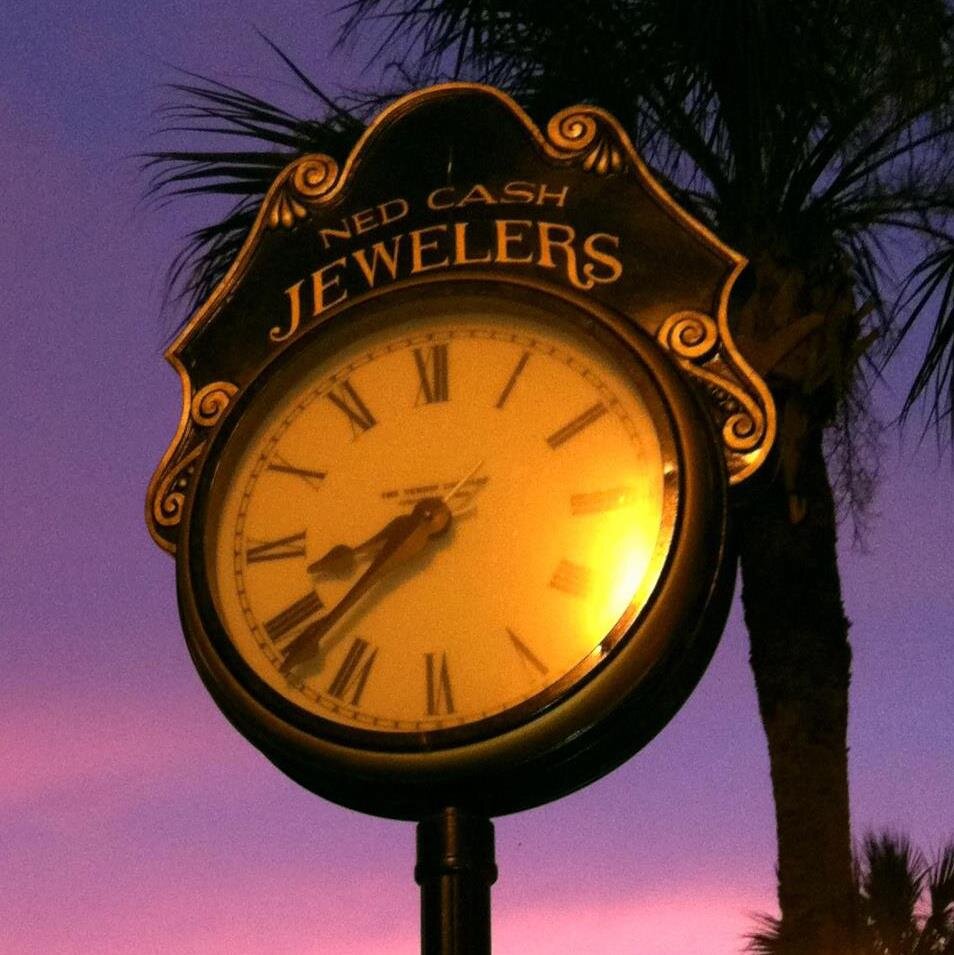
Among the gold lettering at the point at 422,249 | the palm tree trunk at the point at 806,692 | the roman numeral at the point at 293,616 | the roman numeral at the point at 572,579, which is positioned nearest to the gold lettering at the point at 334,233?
the gold lettering at the point at 422,249

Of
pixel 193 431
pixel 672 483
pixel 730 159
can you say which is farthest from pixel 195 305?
pixel 672 483

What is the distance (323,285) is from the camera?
3318mm

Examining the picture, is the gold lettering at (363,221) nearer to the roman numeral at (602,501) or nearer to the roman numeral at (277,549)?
the roman numeral at (277,549)

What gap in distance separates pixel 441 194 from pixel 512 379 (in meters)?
0.40

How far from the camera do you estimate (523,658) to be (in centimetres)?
279

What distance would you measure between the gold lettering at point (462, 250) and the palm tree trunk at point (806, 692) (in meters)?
3.71

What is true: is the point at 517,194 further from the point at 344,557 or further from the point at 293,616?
the point at 293,616

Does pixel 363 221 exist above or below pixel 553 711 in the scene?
above

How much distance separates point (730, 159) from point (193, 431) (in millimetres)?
3845

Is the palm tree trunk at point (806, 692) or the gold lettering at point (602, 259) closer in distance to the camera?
the gold lettering at point (602, 259)

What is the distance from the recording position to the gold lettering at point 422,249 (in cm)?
324

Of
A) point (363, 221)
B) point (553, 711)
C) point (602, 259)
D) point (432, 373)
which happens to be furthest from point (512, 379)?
point (553, 711)

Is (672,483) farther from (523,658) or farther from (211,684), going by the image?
(211,684)

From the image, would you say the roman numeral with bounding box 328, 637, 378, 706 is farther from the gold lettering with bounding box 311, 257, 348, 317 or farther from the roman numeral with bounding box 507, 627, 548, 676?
the gold lettering with bounding box 311, 257, 348, 317
